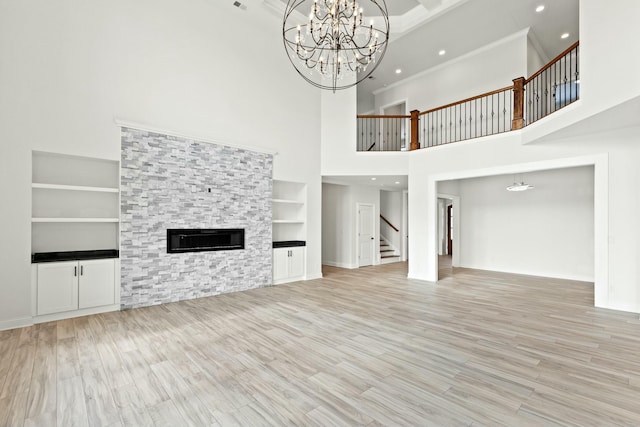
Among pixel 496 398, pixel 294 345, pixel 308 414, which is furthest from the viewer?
pixel 294 345

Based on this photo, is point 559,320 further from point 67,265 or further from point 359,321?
point 67,265

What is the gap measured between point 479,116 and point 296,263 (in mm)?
6304

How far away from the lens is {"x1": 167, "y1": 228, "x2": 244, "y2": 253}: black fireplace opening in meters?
5.43

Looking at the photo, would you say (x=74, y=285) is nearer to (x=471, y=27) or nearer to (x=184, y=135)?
(x=184, y=135)

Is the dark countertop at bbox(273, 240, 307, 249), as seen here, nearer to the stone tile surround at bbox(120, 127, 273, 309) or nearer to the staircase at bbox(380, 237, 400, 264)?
the stone tile surround at bbox(120, 127, 273, 309)

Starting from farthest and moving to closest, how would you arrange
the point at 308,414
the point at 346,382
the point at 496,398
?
1. the point at 346,382
2. the point at 496,398
3. the point at 308,414

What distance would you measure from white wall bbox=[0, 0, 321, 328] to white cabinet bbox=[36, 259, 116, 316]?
20 centimetres

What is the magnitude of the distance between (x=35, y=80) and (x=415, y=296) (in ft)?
22.7

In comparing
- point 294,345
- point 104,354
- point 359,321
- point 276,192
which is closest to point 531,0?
point 276,192

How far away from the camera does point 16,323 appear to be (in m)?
4.07

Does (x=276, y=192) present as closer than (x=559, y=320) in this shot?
No

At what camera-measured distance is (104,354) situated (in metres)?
3.26

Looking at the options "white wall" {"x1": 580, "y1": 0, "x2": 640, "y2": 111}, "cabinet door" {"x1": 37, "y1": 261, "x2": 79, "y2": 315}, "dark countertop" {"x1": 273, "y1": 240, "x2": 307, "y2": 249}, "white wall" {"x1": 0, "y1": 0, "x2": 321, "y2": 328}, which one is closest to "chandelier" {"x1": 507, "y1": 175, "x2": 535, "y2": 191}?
"white wall" {"x1": 580, "y1": 0, "x2": 640, "y2": 111}

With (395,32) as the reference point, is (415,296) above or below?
below
